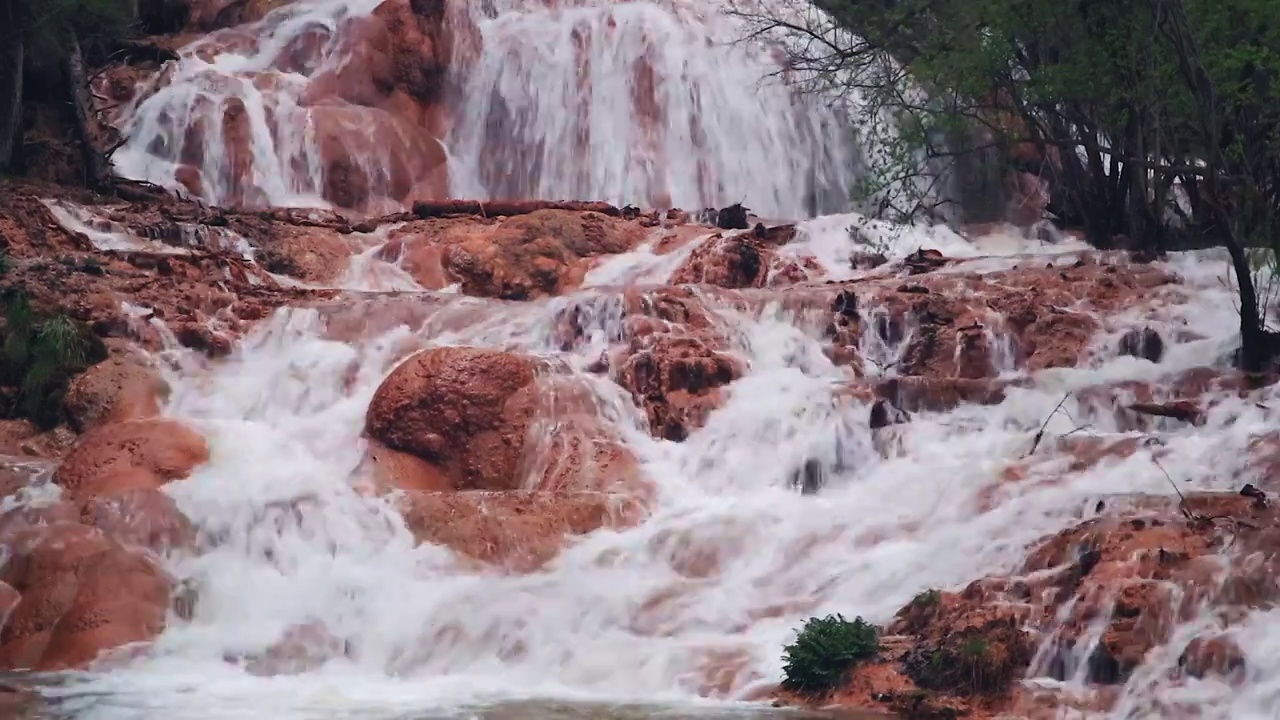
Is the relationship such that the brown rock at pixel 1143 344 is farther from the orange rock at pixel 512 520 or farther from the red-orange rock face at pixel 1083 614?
the orange rock at pixel 512 520

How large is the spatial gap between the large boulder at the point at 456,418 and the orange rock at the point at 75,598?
2.84 metres

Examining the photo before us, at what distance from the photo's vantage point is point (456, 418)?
13.3 metres

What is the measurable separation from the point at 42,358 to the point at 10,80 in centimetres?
801

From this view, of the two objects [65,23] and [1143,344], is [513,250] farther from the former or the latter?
[1143,344]

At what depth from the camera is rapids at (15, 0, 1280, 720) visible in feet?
31.5

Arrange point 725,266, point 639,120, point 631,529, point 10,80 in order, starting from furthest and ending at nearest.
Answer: point 639,120 < point 10,80 < point 725,266 < point 631,529

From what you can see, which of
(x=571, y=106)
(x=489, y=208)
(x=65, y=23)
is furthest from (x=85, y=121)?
(x=571, y=106)

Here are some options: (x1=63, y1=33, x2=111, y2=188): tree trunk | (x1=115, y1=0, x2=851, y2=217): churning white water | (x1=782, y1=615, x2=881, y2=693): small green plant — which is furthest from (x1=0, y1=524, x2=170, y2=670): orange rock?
(x1=115, y1=0, x2=851, y2=217): churning white water

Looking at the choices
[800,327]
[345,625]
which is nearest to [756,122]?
[800,327]

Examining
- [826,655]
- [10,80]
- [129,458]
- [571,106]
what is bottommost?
[826,655]

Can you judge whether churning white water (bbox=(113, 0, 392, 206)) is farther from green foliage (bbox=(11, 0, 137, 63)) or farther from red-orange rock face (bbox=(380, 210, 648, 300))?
red-orange rock face (bbox=(380, 210, 648, 300))

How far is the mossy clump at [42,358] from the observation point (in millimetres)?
14062

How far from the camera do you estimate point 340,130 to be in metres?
23.1

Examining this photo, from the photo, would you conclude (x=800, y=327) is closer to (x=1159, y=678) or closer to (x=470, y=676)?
(x=470, y=676)
